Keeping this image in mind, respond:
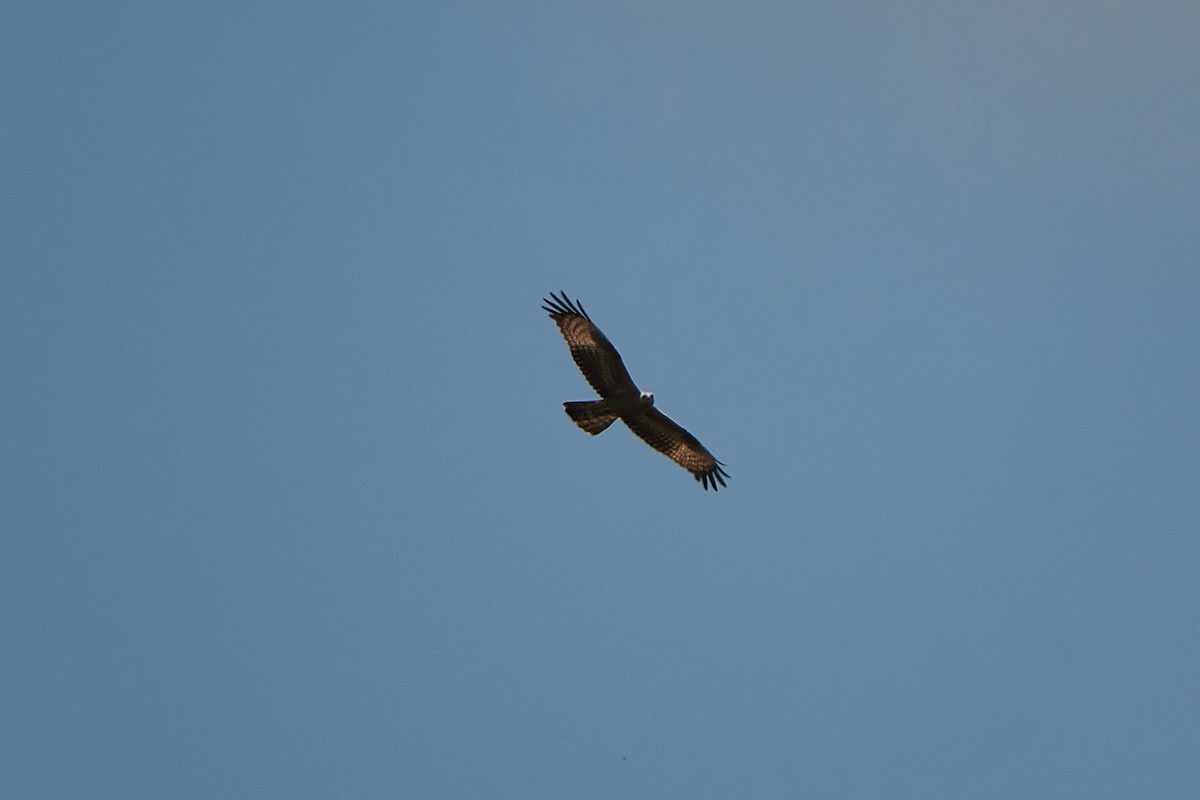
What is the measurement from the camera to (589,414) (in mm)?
16781

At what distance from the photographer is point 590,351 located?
1658 centimetres

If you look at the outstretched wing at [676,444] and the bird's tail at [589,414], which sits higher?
the outstretched wing at [676,444]

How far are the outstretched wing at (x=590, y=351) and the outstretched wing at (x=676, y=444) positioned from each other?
0.61m

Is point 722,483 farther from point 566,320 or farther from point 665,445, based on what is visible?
point 566,320

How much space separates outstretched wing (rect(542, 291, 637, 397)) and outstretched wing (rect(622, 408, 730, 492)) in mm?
609

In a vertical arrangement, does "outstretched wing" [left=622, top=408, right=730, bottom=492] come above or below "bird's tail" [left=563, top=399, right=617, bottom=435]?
above

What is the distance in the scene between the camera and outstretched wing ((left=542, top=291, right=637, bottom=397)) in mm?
16469

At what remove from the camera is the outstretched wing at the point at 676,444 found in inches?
676

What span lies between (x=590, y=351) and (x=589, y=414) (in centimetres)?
80

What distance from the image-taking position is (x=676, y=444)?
57.8 ft

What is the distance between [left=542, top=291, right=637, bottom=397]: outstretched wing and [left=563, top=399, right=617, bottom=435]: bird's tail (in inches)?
6.9

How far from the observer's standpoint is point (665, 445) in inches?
695

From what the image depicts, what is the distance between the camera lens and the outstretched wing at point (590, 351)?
1647cm

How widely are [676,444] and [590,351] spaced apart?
1919mm
